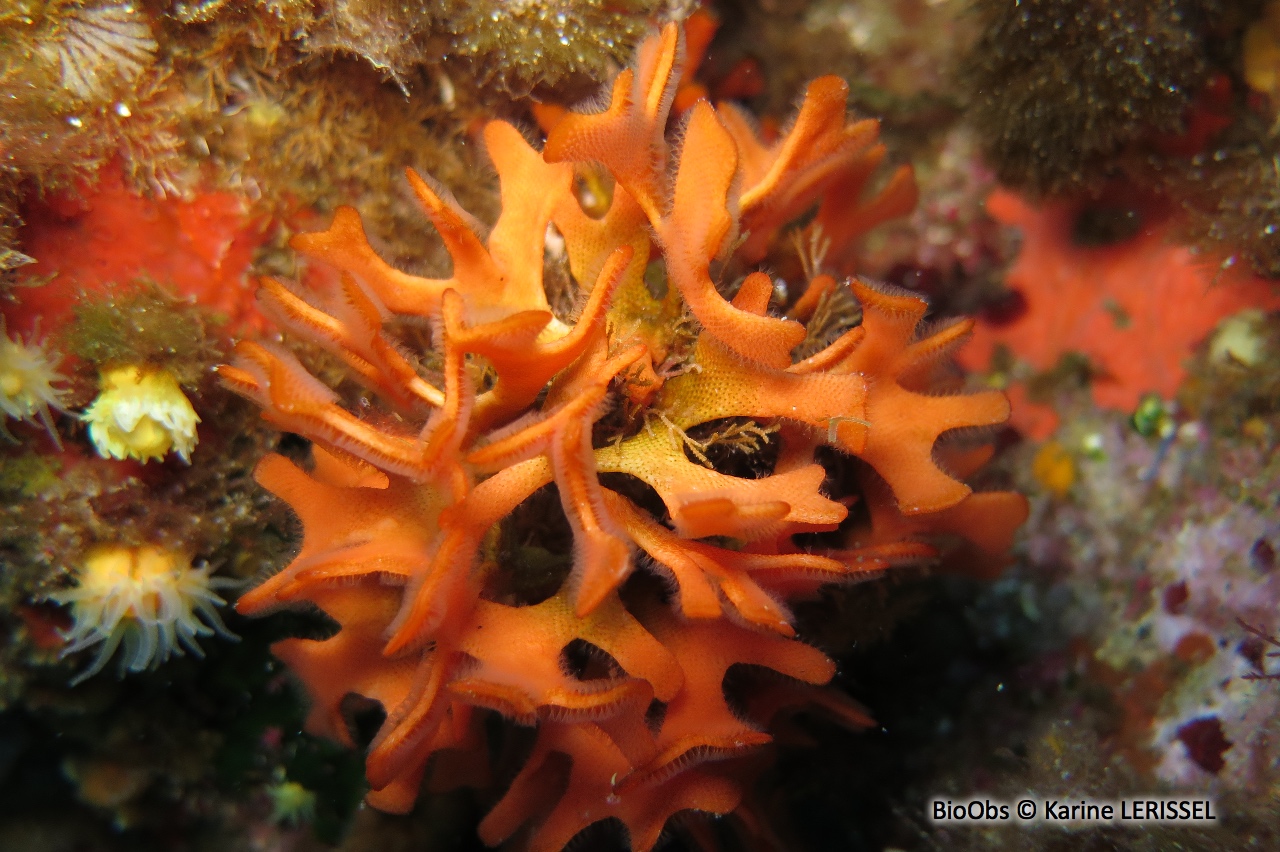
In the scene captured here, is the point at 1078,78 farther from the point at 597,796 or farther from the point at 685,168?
the point at 597,796

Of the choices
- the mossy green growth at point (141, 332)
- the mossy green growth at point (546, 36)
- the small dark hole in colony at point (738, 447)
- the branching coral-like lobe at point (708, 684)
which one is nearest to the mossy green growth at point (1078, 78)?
the mossy green growth at point (546, 36)

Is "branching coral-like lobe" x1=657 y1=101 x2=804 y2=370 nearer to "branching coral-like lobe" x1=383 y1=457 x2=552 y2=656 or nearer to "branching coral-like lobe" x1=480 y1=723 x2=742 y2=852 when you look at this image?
"branching coral-like lobe" x1=383 y1=457 x2=552 y2=656

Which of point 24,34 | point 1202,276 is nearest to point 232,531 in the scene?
point 24,34

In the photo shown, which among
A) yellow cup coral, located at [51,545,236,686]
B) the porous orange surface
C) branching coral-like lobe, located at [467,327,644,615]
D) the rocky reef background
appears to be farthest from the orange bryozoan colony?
the porous orange surface

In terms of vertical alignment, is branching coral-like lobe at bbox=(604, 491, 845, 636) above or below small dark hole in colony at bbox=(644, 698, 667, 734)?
above

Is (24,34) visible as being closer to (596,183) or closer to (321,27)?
(321,27)

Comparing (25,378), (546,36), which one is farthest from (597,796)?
(546,36)
